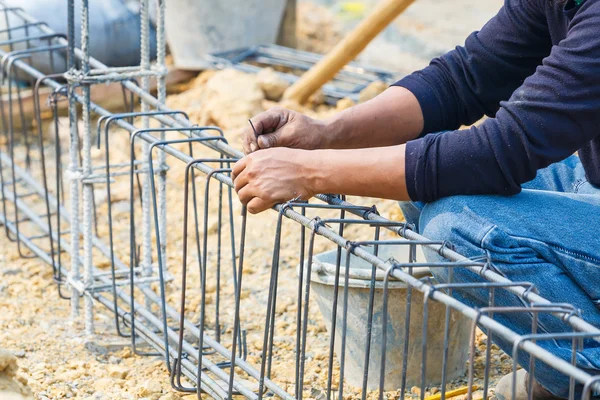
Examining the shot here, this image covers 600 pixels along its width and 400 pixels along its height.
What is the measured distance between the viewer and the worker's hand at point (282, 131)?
2.31m

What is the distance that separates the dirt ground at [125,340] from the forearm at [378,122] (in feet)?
2.29

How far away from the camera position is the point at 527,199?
1991 millimetres

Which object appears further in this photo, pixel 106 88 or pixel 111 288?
pixel 106 88

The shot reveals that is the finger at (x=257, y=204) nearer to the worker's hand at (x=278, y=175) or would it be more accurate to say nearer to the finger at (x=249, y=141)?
the worker's hand at (x=278, y=175)

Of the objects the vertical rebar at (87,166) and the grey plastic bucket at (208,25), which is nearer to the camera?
the vertical rebar at (87,166)

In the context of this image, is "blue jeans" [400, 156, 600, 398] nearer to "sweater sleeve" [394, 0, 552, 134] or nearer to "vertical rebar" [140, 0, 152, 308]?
"sweater sleeve" [394, 0, 552, 134]

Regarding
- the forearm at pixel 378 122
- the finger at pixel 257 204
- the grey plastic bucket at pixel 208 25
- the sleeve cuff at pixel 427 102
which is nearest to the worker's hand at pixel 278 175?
the finger at pixel 257 204

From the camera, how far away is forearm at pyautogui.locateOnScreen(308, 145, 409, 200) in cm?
195

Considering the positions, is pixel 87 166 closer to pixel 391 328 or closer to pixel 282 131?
pixel 282 131

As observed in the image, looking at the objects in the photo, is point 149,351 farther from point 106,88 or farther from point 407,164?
point 106,88

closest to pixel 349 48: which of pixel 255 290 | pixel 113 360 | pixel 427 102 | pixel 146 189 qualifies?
pixel 255 290

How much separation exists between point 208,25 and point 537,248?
4.53m

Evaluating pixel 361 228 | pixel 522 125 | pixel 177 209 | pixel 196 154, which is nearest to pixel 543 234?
pixel 522 125

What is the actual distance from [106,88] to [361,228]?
2351 millimetres
